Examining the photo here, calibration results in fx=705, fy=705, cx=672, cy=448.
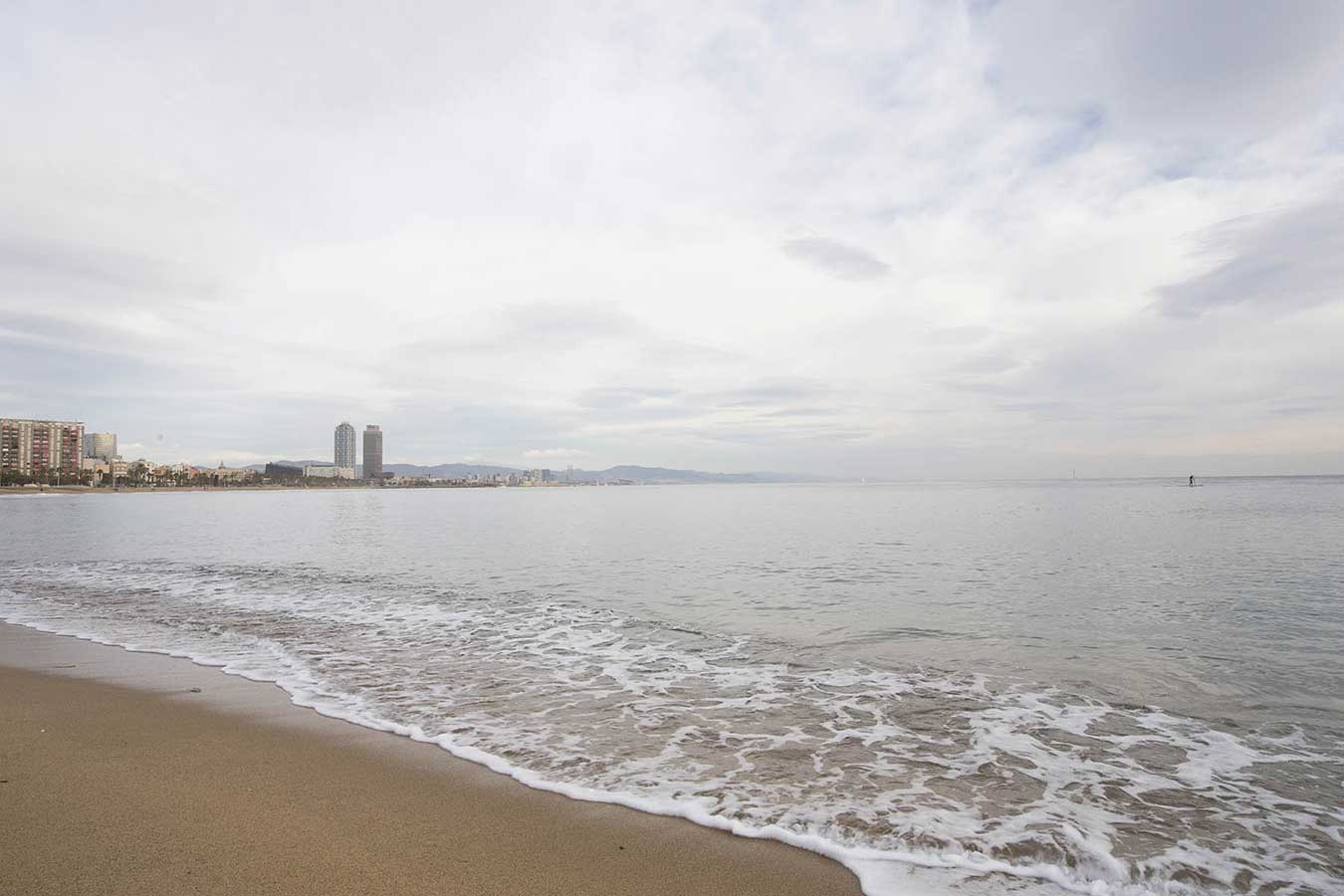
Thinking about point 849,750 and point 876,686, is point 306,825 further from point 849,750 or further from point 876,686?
point 876,686

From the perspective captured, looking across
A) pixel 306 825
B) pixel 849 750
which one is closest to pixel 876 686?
pixel 849 750

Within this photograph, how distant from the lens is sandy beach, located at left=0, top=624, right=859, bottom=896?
419 cm

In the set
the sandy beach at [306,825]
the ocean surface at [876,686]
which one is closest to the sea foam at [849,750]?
the ocean surface at [876,686]

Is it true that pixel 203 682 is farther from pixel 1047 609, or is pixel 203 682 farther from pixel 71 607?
pixel 1047 609

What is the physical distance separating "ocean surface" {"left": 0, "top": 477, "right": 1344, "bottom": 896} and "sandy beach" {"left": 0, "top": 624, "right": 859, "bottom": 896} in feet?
1.38

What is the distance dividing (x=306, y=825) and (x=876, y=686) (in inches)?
271

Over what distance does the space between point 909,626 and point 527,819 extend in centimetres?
983

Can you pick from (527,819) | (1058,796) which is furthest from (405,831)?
(1058,796)

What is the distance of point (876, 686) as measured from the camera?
9.31 metres

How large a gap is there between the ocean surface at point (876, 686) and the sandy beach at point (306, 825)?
16.5 inches

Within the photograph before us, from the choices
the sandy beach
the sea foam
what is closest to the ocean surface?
the sea foam

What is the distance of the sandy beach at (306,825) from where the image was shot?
165 inches

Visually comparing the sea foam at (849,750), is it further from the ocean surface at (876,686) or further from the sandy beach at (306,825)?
the sandy beach at (306,825)

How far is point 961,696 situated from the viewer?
880cm
